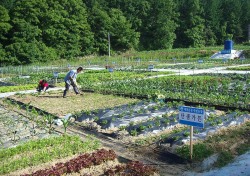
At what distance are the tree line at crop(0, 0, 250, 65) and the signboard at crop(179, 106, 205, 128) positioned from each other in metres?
36.4

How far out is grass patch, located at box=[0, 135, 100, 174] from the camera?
643cm

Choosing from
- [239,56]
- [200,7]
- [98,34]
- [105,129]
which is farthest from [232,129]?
[200,7]

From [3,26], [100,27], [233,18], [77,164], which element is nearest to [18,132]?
[77,164]

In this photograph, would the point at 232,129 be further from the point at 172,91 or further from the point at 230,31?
the point at 230,31

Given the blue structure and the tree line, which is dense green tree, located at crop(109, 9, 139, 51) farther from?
the blue structure

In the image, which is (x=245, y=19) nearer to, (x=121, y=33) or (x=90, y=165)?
(x=121, y=33)

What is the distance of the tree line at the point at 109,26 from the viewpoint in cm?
4147

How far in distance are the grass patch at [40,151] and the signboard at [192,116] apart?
7.07 ft

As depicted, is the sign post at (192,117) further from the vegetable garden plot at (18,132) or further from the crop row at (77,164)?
the vegetable garden plot at (18,132)

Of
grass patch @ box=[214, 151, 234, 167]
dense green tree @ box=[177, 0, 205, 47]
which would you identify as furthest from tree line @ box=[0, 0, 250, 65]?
grass patch @ box=[214, 151, 234, 167]

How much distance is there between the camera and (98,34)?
5250cm

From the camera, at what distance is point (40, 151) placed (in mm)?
7125

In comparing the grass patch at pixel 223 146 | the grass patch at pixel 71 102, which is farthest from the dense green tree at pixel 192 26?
the grass patch at pixel 223 146

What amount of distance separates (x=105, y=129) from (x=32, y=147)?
8.06ft
